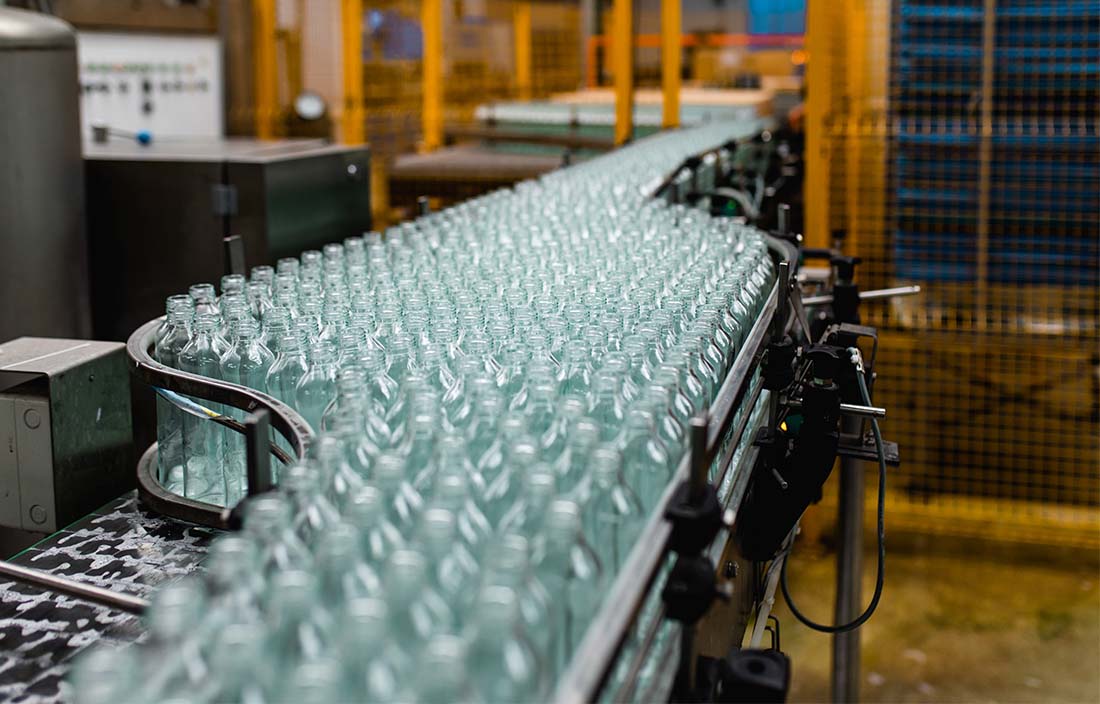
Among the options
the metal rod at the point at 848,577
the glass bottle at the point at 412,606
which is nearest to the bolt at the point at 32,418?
the glass bottle at the point at 412,606

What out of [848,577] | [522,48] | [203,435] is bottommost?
[848,577]

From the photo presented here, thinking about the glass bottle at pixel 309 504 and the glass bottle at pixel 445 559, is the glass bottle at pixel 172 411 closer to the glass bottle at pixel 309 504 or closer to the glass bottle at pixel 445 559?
the glass bottle at pixel 309 504

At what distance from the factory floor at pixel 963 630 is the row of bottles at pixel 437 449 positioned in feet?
6.25

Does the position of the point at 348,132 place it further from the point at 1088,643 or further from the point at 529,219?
the point at 1088,643

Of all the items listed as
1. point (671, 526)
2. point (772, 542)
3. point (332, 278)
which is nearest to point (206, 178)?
point (332, 278)

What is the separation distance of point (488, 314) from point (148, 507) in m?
0.62

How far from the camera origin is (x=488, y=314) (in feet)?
5.56

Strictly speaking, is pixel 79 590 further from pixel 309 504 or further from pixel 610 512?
pixel 610 512

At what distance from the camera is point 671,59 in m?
5.54

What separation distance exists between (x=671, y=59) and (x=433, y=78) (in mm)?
1631

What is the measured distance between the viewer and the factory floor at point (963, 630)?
3.53 meters

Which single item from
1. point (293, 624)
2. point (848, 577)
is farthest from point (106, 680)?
point (848, 577)

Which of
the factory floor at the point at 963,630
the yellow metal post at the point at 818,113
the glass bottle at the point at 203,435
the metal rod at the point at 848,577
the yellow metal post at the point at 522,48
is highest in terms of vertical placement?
the yellow metal post at the point at 522,48

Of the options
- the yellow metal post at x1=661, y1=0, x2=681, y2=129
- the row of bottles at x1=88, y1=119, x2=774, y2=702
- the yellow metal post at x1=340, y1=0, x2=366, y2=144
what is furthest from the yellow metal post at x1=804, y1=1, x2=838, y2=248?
the yellow metal post at x1=340, y1=0, x2=366, y2=144
